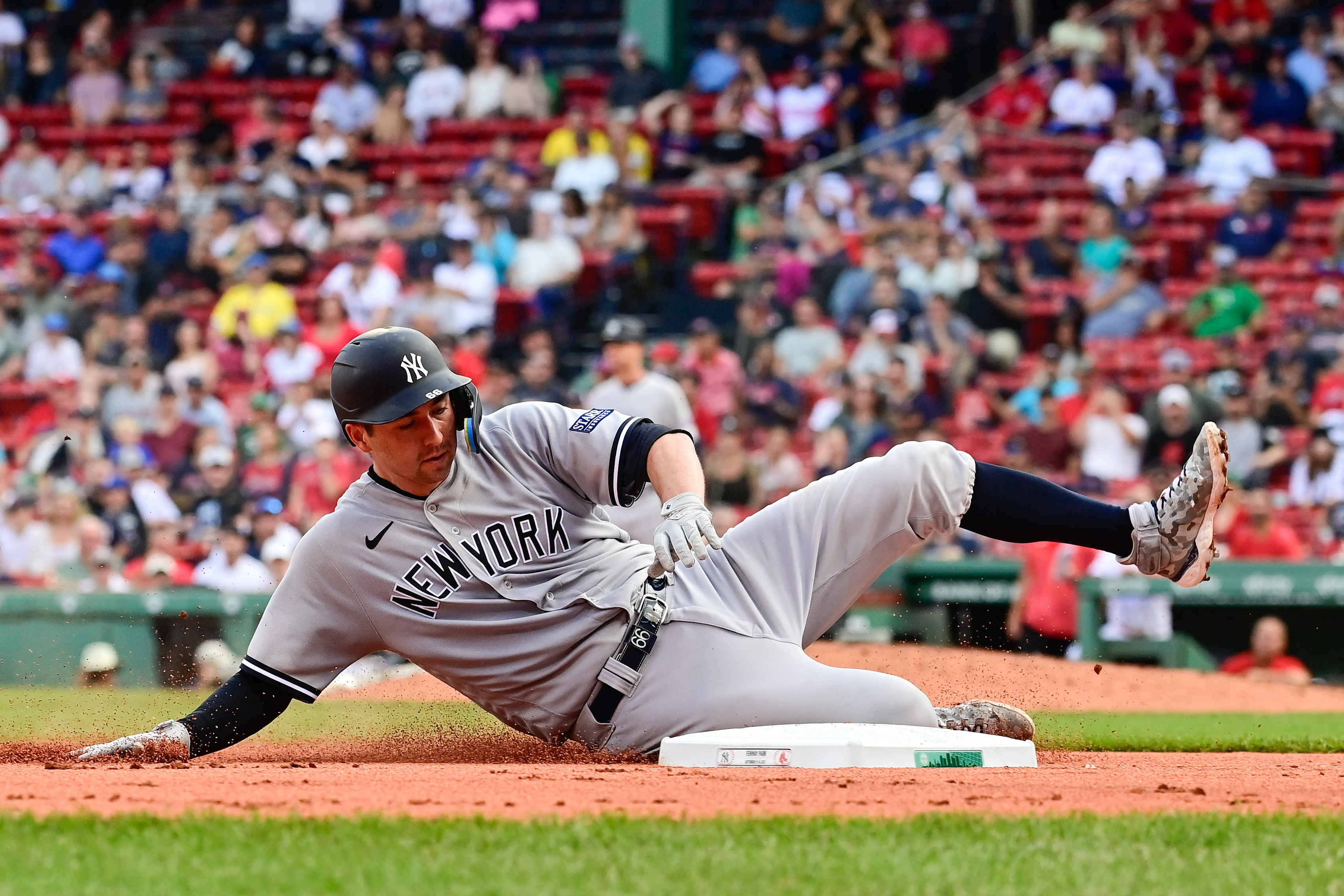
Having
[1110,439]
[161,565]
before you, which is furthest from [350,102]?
[1110,439]

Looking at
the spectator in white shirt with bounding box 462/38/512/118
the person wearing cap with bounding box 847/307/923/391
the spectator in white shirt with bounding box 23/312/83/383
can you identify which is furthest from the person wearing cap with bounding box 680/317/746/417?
the spectator in white shirt with bounding box 462/38/512/118

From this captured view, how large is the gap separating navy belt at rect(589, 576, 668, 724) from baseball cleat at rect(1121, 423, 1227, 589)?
126cm

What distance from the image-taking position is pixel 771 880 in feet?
9.38

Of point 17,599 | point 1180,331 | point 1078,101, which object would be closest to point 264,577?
point 17,599

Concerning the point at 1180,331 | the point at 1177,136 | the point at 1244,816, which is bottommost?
the point at 1244,816

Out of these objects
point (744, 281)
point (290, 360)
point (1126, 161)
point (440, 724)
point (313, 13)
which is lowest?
point (440, 724)

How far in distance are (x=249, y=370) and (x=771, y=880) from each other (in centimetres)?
1102

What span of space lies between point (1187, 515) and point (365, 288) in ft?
31.7

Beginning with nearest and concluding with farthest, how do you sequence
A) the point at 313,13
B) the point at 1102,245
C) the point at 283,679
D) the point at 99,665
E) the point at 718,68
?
the point at 283,679 → the point at 99,665 → the point at 1102,245 → the point at 718,68 → the point at 313,13

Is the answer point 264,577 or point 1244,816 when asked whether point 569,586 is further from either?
point 264,577

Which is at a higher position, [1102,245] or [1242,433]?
[1102,245]

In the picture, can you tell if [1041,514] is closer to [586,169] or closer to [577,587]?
[577,587]

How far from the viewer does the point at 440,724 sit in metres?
6.56

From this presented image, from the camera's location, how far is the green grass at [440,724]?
6035 millimetres
